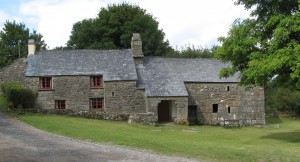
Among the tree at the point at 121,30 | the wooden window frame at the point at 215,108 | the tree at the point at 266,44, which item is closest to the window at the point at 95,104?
the wooden window frame at the point at 215,108

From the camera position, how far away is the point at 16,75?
40.9 m

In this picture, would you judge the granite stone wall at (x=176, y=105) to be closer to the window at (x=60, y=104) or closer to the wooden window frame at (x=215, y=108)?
the wooden window frame at (x=215, y=108)

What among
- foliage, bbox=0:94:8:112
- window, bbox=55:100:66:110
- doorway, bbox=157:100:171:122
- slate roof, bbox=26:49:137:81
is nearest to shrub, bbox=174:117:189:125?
doorway, bbox=157:100:171:122

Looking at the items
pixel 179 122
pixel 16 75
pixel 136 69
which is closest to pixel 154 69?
pixel 136 69

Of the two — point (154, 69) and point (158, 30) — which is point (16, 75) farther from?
point (158, 30)

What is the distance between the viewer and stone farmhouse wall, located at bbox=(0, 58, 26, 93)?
4072cm

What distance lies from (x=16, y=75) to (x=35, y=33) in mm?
31250

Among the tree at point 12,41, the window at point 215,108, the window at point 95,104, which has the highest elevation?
the tree at point 12,41

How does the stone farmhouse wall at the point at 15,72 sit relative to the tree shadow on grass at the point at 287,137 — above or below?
above

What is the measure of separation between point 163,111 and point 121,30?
75.8 feet

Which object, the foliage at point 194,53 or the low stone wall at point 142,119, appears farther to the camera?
the foliage at point 194,53

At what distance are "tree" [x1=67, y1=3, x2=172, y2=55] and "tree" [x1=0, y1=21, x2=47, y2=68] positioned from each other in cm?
1117

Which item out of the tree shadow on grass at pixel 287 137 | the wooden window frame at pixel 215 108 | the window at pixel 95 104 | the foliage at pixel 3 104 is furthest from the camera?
the wooden window frame at pixel 215 108

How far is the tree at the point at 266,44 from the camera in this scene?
21750mm
